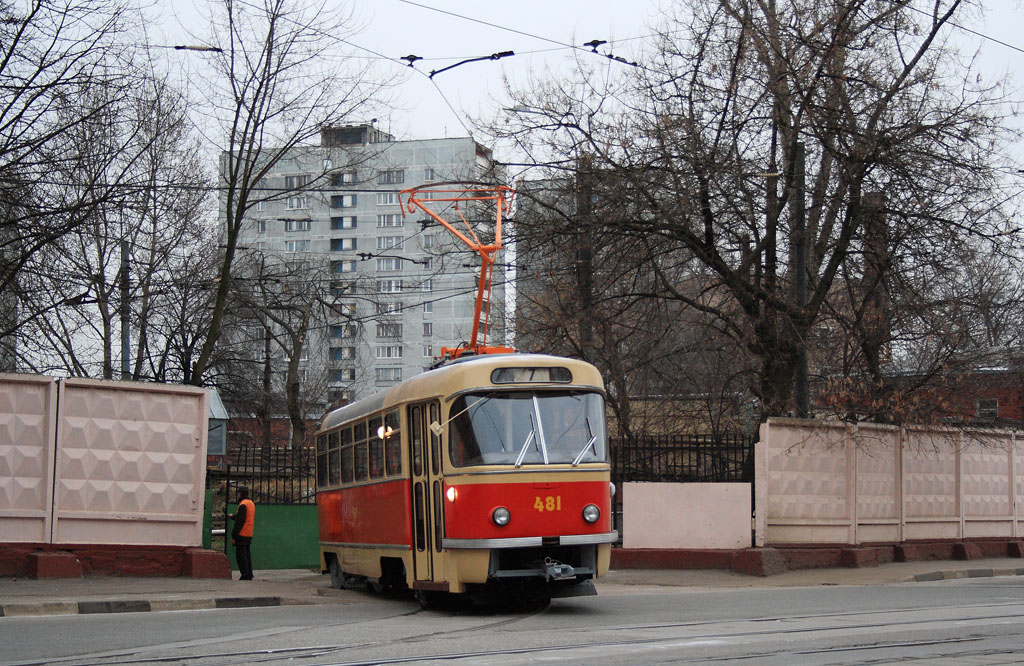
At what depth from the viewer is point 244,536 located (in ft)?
66.7

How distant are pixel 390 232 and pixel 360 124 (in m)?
57.1

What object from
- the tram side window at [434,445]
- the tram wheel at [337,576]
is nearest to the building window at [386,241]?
the tram wheel at [337,576]

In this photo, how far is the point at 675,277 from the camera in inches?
916

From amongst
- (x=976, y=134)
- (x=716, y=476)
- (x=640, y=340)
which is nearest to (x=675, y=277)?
(x=640, y=340)

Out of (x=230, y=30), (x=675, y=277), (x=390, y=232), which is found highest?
(x=390, y=232)

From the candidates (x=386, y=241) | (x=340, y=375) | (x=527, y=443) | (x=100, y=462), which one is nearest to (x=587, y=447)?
(x=527, y=443)

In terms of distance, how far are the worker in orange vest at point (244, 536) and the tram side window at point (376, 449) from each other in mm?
5562

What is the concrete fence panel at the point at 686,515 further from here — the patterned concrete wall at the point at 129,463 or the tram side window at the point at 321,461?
the patterned concrete wall at the point at 129,463

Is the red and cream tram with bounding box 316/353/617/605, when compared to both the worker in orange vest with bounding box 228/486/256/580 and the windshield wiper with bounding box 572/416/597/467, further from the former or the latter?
the worker in orange vest with bounding box 228/486/256/580

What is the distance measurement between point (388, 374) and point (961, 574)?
6647 centimetres

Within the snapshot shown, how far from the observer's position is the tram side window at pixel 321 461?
742 inches

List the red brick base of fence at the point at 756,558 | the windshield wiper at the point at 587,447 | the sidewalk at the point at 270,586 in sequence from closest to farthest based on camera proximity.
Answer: the windshield wiper at the point at 587,447, the sidewalk at the point at 270,586, the red brick base of fence at the point at 756,558

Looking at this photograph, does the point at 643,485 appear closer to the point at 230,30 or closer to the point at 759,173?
the point at 759,173

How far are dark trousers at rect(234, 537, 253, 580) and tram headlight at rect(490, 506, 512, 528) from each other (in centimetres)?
894
